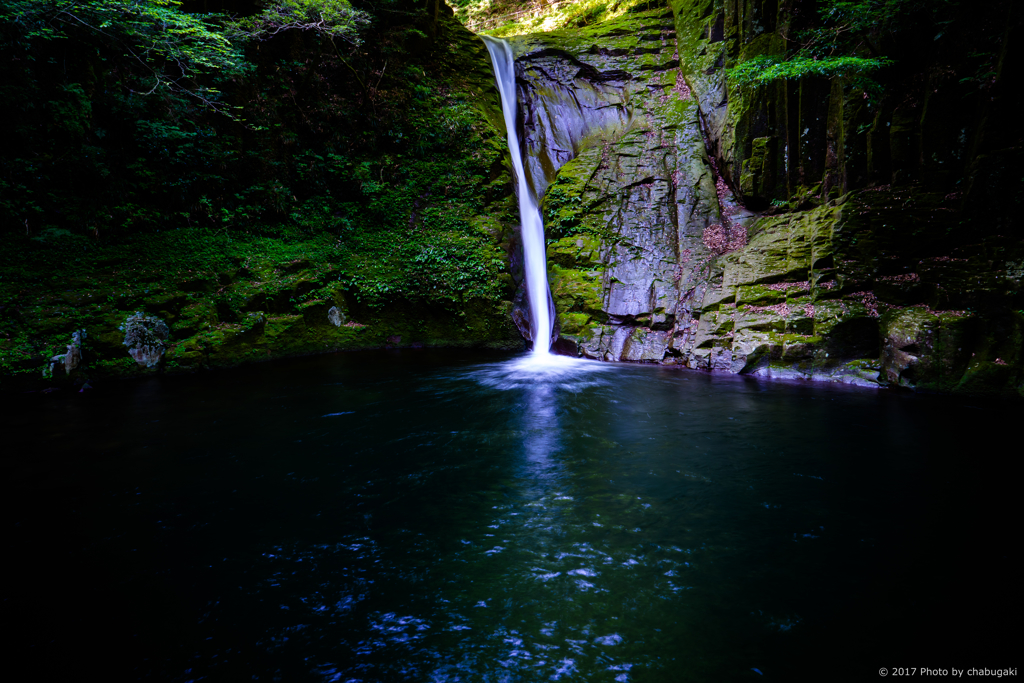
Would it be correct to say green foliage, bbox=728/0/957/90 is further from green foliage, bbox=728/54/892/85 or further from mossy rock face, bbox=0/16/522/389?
mossy rock face, bbox=0/16/522/389

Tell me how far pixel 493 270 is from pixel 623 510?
28.5ft

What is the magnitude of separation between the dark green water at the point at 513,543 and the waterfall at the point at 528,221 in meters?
5.32

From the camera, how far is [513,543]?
3221 mm

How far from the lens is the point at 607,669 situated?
2.17 m

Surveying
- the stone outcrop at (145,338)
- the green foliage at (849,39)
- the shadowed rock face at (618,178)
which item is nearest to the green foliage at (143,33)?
the stone outcrop at (145,338)

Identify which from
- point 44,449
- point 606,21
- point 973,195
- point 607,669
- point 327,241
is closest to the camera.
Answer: point 607,669

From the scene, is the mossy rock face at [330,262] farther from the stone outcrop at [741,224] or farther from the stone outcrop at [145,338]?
the stone outcrop at [741,224]

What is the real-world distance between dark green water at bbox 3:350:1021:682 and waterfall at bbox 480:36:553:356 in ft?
17.5

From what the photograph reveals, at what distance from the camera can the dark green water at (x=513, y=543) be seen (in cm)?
227

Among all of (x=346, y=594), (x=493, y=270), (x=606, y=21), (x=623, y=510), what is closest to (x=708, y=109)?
(x=606, y=21)

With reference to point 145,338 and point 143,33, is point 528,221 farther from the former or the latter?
point 145,338

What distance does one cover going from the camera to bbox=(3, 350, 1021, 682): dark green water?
2270mm

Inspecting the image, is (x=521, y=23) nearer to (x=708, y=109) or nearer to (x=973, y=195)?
(x=708, y=109)

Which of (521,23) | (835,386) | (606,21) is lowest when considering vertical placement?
(835,386)
